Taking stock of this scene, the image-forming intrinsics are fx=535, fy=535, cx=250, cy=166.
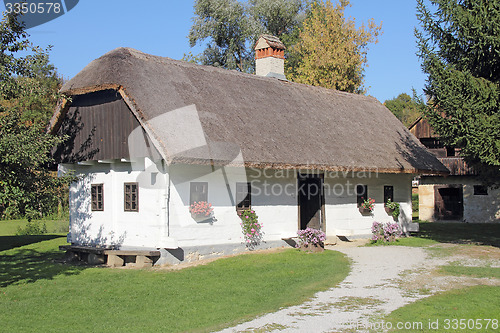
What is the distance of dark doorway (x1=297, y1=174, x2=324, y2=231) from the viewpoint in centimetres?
1805

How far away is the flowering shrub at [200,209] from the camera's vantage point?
14500 millimetres

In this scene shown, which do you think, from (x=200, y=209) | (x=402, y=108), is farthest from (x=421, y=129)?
(x=402, y=108)

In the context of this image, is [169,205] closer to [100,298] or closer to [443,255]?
[100,298]

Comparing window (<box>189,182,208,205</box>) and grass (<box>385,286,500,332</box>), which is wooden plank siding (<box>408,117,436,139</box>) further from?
grass (<box>385,286,500,332</box>)

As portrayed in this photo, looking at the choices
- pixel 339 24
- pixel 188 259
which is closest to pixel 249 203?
pixel 188 259

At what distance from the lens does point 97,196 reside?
16.5 m

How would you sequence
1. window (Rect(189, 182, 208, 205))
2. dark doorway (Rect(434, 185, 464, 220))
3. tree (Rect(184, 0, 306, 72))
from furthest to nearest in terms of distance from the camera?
1. tree (Rect(184, 0, 306, 72))
2. dark doorway (Rect(434, 185, 464, 220))
3. window (Rect(189, 182, 208, 205))

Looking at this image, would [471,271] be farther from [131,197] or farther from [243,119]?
[131,197]

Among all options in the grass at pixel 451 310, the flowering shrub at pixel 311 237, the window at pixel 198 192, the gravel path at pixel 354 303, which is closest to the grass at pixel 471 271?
the gravel path at pixel 354 303

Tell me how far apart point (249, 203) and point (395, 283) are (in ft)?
19.6

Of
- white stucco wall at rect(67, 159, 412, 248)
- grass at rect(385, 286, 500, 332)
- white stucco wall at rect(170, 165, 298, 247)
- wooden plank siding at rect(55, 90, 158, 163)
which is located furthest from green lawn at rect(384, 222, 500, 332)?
wooden plank siding at rect(55, 90, 158, 163)

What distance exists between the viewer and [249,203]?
52.7 ft

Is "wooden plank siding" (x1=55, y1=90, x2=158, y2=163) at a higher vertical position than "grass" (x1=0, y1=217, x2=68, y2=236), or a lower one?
higher

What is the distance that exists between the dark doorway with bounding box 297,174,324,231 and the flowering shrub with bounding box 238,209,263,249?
7.42ft
